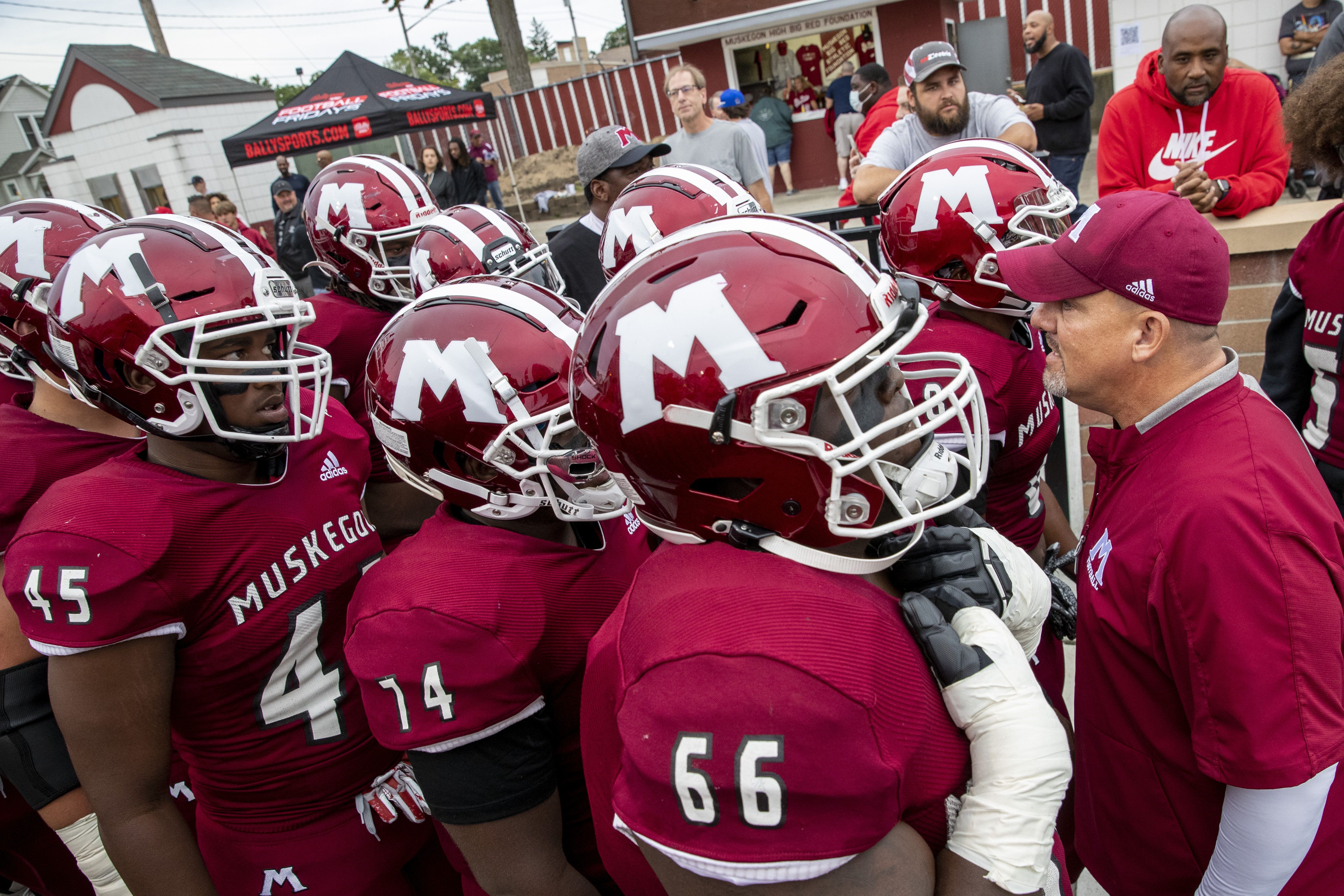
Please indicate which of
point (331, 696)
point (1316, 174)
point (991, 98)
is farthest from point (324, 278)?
point (1316, 174)

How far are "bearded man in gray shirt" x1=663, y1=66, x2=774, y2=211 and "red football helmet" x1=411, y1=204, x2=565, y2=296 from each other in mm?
2270

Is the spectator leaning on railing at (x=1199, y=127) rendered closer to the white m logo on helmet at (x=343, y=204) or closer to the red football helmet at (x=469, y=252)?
the red football helmet at (x=469, y=252)

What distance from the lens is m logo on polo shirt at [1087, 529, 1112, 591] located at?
1.82 m

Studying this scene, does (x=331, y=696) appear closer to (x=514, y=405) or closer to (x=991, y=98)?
(x=514, y=405)

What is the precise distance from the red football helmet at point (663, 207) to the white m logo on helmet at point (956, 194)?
90 centimetres

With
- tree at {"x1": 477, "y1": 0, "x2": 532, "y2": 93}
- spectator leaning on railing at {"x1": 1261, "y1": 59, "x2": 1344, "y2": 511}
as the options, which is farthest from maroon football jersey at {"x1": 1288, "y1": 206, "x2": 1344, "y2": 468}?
tree at {"x1": 477, "y1": 0, "x2": 532, "y2": 93}

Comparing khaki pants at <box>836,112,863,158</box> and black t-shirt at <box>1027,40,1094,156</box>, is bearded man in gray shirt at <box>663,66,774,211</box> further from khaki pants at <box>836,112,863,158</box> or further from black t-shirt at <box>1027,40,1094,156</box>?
khaki pants at <box>836,112,863,158</box>

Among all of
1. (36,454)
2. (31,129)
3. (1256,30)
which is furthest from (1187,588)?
(31,129)

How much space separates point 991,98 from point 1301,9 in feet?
19.4

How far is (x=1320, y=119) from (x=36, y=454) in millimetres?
4358

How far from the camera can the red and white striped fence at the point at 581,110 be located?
17141mm

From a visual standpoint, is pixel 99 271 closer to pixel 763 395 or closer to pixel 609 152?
pixel 763 395

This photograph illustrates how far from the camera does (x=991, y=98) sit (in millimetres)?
5266

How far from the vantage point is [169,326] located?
216cm
